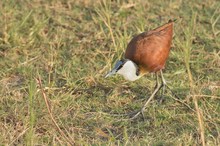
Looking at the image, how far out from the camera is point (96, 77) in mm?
4492

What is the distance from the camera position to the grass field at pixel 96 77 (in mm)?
3721

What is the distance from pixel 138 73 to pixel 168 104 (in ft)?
1.13

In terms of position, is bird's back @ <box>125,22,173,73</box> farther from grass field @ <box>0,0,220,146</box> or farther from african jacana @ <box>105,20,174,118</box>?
grass field @ <box>0,0,220,146</box>

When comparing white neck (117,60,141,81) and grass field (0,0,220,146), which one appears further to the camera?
white neck (117,60,141,81)

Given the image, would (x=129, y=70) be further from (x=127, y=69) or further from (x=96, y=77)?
(x=96, y=77)

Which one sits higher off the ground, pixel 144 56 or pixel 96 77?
pixel 144 56

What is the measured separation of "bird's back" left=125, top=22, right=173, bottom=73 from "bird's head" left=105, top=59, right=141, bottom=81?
42 millimetres

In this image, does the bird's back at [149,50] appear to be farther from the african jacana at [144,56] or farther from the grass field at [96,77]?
the grass field at [96,77]

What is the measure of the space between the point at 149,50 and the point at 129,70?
20 cm

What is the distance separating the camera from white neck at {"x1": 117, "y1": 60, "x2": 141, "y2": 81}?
13.0 feet

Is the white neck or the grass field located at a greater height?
the white neck

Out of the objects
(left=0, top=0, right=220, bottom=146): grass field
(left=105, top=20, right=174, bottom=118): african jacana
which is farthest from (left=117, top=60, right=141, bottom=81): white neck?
(left=0, top=0, right=220, bottom=146): grass field

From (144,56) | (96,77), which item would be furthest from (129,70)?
(96,77)

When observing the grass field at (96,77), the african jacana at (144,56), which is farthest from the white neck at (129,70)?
the grass field at (96,77)
